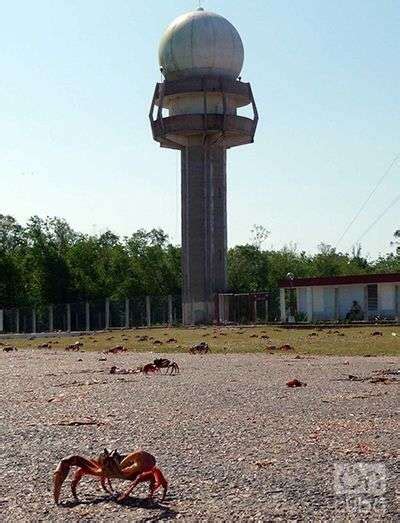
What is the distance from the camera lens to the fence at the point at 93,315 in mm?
79188

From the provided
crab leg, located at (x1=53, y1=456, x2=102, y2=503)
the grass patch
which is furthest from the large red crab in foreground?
the grass patch

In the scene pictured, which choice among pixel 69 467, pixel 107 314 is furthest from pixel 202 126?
pixel 69 467

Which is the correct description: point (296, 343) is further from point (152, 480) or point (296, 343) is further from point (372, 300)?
point (152, 480)

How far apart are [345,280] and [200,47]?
2121cm

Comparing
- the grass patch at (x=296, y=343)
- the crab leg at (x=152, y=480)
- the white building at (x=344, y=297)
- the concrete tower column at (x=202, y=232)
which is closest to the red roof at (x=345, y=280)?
the white building at (x=344, y=297)

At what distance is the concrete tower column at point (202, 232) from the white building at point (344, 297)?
8.30 meters

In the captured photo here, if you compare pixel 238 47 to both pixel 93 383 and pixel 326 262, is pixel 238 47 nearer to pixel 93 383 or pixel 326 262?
pixel 326 262

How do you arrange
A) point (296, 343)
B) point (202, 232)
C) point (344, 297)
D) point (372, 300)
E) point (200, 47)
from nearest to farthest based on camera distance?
point (296, 343) → point (372, 300) → point (344, 297) → point (200, 47) → point (202, 232)

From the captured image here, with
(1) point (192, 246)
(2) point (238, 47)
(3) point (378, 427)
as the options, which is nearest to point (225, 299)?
(1) point (192, 246)

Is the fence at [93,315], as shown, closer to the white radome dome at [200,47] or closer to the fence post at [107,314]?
the fence post at [107,314]

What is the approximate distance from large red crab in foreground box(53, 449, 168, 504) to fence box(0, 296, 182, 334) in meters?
69.3

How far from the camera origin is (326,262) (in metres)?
112

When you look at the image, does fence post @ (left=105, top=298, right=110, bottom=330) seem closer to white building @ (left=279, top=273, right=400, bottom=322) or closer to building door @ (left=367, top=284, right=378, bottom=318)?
white building @ (left=279, top=273, right=400, bottom=322)

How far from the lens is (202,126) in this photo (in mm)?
74000
